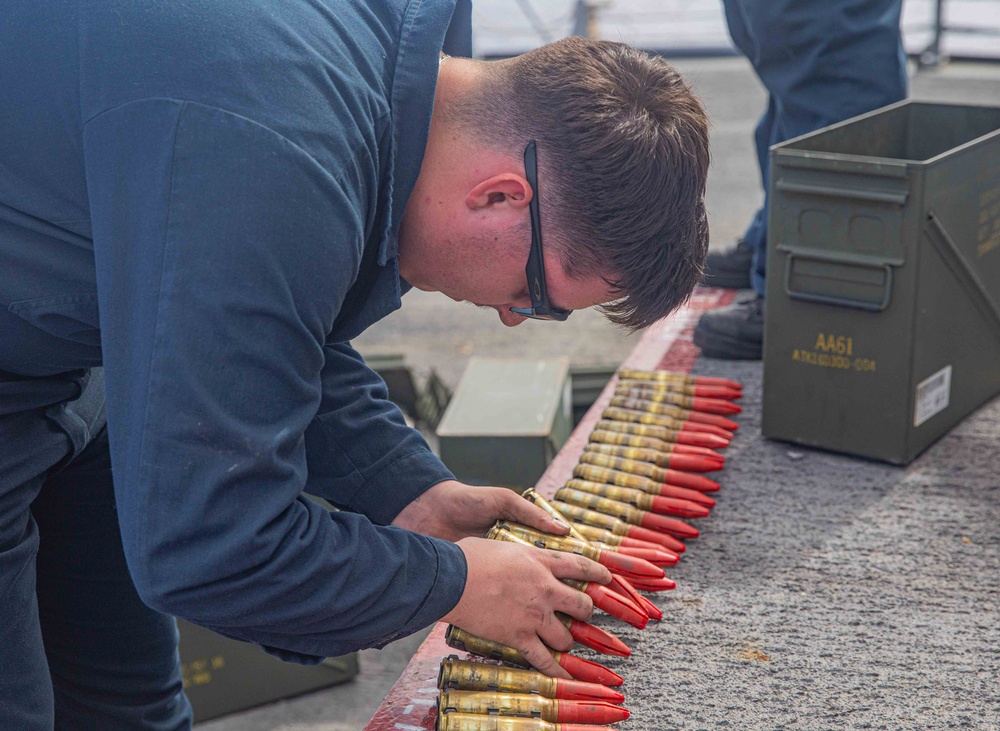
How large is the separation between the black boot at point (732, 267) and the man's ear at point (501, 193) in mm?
2845

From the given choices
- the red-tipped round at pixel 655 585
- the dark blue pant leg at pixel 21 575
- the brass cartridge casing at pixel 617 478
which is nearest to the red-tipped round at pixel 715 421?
the brass cartridge casing at pixel 617 478

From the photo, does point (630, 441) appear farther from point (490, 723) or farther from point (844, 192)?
point (490, 723)

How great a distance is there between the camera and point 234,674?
139 inches

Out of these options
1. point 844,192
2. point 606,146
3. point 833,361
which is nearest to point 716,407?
point 833,361

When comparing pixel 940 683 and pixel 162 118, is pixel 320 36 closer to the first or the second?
pixel 162 118

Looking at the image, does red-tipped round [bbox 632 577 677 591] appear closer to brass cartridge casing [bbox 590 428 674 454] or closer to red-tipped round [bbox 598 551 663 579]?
red-tipped round [bbox 598 551 663 579]

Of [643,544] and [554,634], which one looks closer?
[554,634]

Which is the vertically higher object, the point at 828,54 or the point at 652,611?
the point at 828,54

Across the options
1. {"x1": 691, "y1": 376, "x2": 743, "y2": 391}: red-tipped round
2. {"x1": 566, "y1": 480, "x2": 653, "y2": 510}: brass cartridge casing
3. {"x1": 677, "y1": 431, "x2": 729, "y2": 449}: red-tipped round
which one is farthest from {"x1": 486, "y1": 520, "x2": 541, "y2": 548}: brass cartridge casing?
{"x1": 691, "y1": 376, "x2": 743, "y2": 391}: red-tipped round

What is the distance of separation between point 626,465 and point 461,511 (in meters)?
0.84

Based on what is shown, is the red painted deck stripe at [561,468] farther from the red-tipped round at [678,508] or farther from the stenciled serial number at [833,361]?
the stenciled serial number at [833,361]

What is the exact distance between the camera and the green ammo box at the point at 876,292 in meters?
2.76

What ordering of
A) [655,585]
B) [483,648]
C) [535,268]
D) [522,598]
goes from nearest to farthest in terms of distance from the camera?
[535,268], [522,598], [483,648], [655,585]

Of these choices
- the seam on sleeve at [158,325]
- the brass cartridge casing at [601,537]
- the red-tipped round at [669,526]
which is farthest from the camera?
the red-tipped round at [669,526]
